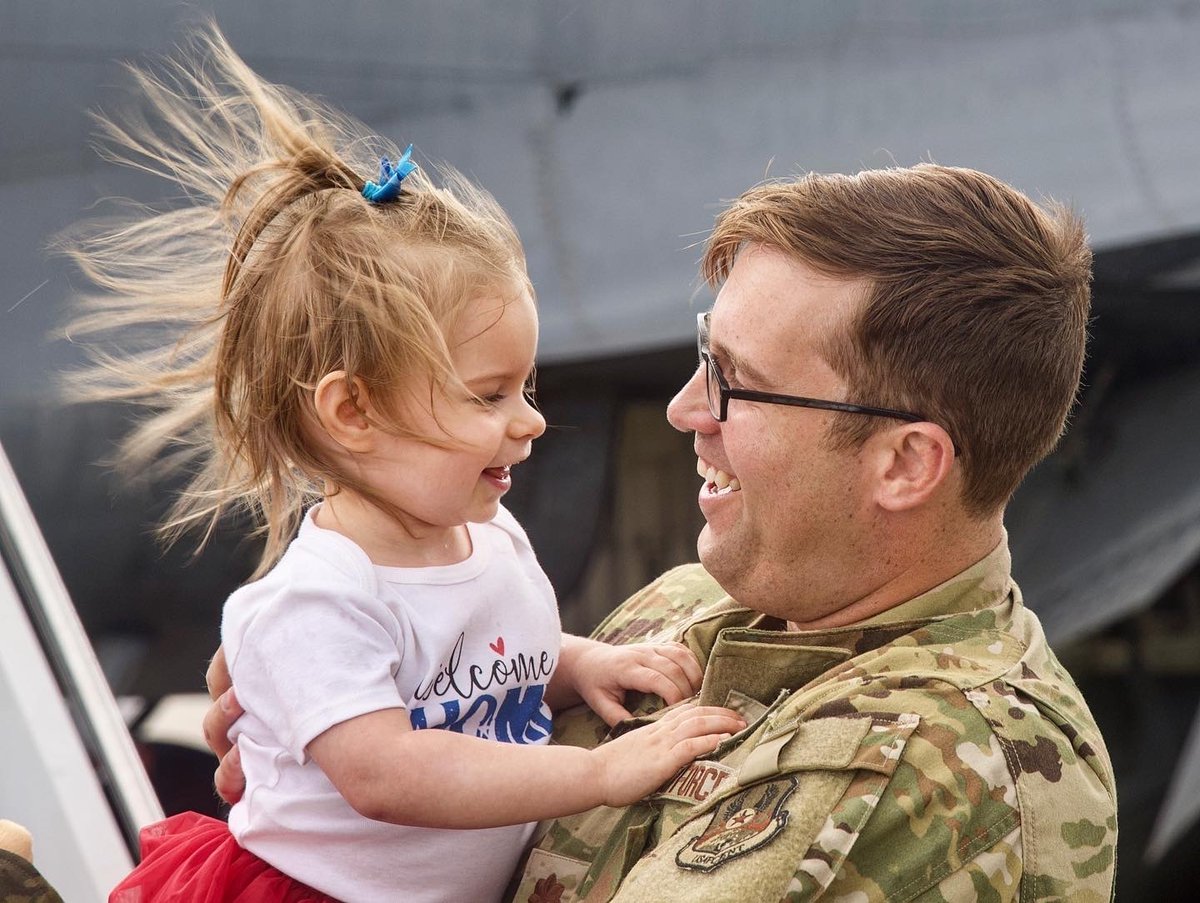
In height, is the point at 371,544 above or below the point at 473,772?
above

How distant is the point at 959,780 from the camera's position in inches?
52.7

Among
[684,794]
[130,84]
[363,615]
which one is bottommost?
[684,794]

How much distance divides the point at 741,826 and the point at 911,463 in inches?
19.9

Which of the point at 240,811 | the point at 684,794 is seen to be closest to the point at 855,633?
the point at 684,794

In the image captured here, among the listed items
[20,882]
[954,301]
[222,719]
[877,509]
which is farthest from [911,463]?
[20,882]

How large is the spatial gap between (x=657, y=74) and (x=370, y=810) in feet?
7.43

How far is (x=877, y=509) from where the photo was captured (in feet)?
5.40

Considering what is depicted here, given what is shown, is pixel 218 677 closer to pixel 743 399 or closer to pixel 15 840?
pixel 15 840

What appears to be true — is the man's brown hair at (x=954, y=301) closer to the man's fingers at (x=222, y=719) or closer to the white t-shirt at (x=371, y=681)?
the white t-shirt at (x=371, y=681)

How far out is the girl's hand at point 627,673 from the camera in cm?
175

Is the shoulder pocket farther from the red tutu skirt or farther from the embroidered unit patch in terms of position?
the red tutu skirt

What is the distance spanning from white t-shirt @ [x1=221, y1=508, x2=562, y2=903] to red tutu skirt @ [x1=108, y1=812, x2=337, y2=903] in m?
0.02

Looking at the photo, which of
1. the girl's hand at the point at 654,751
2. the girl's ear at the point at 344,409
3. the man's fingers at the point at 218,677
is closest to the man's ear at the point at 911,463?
the girl's hand at the point at 654,751

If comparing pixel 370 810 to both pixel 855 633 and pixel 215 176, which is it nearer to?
pixel 855 633
